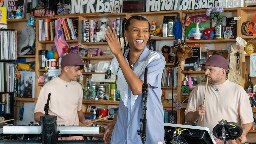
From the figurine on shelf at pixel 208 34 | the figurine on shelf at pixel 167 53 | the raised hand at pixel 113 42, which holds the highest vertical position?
the figurine on shelf at pixel 208 34

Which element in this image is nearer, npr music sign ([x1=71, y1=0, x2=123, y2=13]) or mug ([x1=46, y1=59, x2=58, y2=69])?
npr music sign ([x1=71, y1=0, x2=123, y2=13])

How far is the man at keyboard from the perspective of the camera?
→ 4703 mm

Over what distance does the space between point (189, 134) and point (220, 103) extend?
121cm

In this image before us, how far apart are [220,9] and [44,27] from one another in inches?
104

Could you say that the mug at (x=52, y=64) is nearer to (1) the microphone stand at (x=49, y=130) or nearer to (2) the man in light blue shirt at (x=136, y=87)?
(2) the man in light blue shirt at (x=136, y=87)

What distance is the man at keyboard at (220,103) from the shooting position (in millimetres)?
4703

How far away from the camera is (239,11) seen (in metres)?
6.06

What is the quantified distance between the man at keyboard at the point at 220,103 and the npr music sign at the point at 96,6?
2.35 metres

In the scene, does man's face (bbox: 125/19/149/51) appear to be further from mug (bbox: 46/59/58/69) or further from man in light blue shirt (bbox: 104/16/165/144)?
mug (bbox: 46/59/58/69)

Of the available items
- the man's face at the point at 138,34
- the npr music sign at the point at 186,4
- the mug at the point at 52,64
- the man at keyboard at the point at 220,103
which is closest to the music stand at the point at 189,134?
the man at keyboard at the point at 220,103

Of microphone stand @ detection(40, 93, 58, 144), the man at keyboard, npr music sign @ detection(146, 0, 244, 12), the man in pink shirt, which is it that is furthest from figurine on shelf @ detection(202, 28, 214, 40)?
microphone stand @ detection(40, 93, 58, 144)

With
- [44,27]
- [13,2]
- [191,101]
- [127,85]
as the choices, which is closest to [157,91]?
[127,85]

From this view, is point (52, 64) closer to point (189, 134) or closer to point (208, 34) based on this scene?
point (208, 34)

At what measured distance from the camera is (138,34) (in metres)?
2.61
